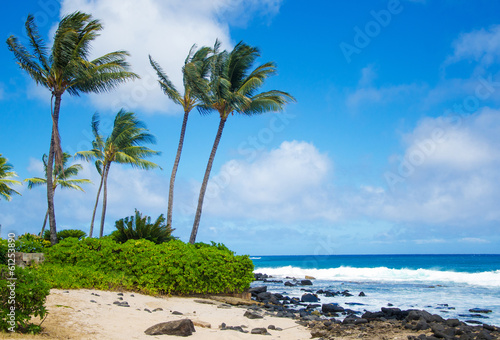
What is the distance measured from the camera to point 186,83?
21781mm

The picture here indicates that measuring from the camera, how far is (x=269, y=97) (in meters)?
21.6

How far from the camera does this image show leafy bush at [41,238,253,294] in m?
11.3

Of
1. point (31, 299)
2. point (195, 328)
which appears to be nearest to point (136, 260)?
point (195, 328)

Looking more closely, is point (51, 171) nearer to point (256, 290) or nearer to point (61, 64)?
point (61, 64)

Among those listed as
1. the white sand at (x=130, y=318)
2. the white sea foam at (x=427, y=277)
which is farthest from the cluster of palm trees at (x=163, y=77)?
the white sea foam at (x=427, y=277)

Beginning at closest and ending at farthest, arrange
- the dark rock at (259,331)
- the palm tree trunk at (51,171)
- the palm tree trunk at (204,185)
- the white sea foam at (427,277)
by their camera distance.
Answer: the dark rock at (259,331) < the palm tree trunk at (51,171) < the palm tree trunk at (204,185) < the white sea foam at (427,277)

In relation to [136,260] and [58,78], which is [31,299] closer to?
[136,260]

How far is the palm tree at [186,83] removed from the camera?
817 inches

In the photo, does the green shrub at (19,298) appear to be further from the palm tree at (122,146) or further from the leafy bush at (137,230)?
the palm tree at (122,146)

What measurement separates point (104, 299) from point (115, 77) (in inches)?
507

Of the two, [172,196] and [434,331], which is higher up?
[172,196]

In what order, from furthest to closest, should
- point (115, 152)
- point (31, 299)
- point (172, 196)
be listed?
1. point (115, 152)
2. point (172, 196)
3. point (31, 299)

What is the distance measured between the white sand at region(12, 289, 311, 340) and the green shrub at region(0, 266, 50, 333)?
1.50 feet

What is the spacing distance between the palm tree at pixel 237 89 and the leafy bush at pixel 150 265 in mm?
8168
